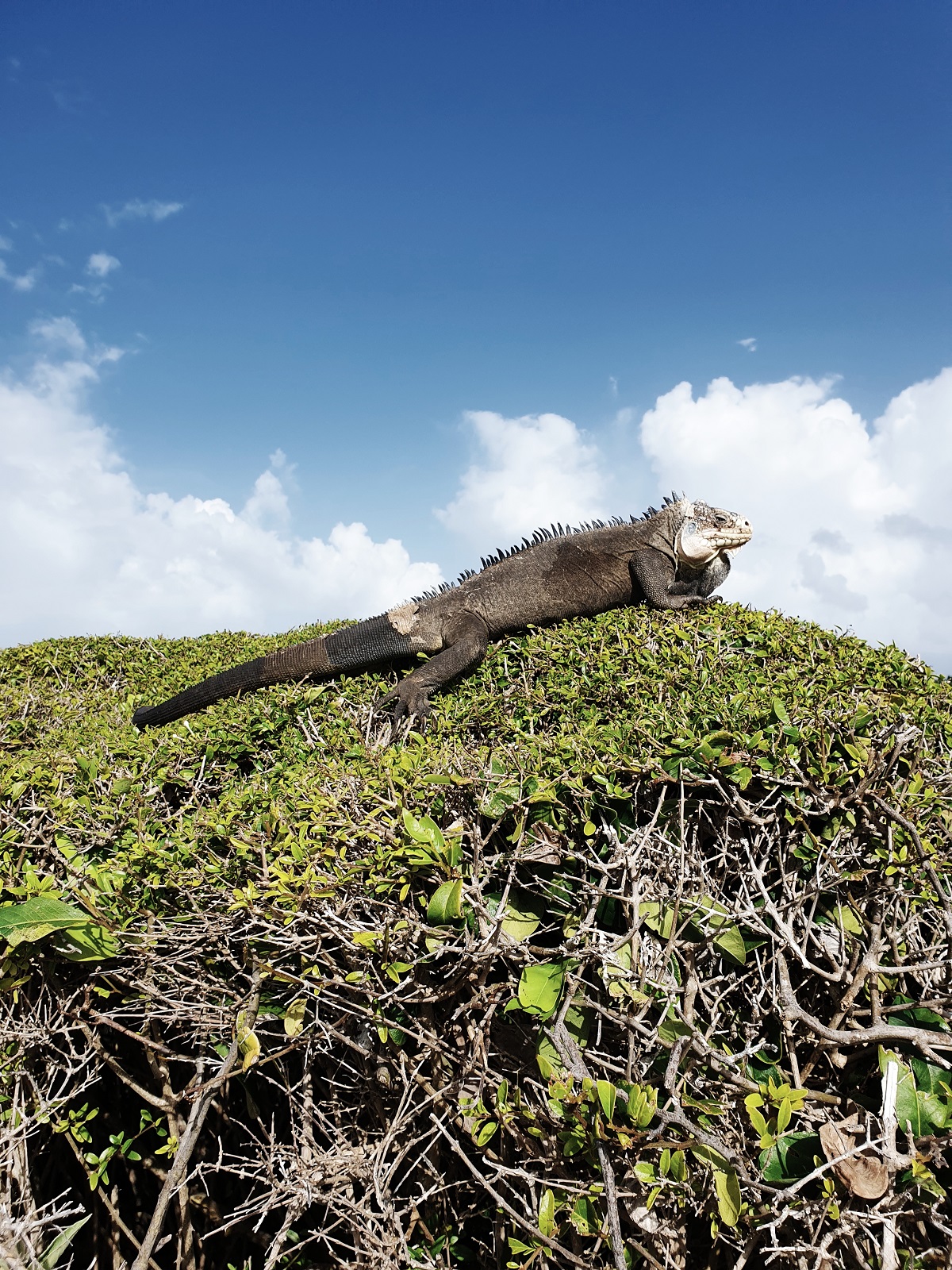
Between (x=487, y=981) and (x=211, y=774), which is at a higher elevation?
(x=211, y=774)

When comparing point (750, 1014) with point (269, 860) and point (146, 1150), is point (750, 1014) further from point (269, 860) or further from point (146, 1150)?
point (146, 1150)

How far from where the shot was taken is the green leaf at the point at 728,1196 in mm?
1720

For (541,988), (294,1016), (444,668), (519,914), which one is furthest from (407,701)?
(541,988)

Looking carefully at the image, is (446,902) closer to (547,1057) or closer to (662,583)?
→ (547,1057)

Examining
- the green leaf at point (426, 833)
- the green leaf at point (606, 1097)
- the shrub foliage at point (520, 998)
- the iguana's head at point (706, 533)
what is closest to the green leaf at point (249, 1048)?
the shrub foliage at point (520, 998)

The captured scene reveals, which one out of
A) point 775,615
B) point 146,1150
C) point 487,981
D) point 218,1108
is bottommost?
point 146,1150

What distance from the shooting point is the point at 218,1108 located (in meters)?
2.55

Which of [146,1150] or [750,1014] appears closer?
[750,1014]

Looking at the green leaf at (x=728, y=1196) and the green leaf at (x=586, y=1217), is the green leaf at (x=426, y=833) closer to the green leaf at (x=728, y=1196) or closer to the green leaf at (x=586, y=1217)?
the green leaf at (x=586, y=1217)

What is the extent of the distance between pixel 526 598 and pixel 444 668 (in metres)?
0.84

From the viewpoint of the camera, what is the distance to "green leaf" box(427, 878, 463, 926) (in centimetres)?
207

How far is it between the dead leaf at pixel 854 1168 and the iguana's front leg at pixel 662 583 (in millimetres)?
3562

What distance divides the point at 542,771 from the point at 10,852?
2041 millimetres

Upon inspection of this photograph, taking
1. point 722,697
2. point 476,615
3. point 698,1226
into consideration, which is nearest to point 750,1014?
point 698,1226
